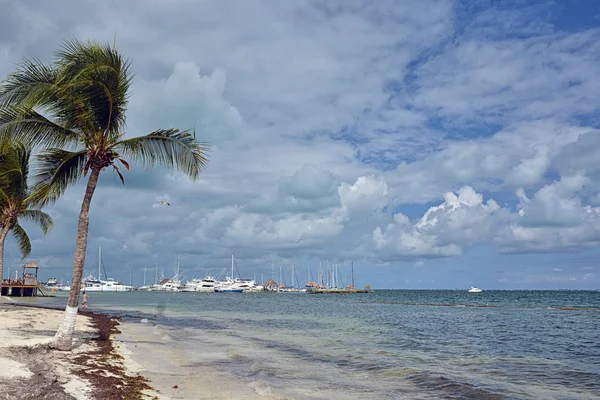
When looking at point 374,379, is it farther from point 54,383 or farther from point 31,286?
point 31,286

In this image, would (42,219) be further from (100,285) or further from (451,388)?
(100,285)

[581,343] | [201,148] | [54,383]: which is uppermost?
[201,148]

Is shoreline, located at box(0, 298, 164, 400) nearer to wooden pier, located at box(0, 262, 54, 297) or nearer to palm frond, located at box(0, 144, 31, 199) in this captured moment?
palm frond, located at box(0, 144, 31, 199)

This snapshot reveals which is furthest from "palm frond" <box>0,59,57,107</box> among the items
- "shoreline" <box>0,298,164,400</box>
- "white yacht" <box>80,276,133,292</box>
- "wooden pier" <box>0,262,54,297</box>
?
"white yacht" <box>80,276,133,292</box>

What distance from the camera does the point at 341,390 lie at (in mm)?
14898

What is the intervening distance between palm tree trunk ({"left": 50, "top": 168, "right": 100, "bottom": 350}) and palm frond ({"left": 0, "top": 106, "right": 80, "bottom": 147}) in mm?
1657

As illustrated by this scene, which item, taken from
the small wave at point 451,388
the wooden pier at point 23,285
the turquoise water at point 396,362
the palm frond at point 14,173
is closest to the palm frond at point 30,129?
the turquoise water at point 396,362

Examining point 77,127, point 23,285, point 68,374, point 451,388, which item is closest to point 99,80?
point 77,127

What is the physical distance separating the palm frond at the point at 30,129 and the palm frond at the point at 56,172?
1.61 feet

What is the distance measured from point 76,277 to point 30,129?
5088 mm

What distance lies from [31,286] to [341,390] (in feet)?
225

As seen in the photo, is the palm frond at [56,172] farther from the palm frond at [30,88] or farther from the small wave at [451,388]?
the small wave at [451,388]

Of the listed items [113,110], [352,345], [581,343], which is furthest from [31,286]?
[581,343]

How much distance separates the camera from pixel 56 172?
15758mm
